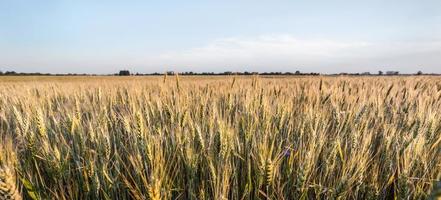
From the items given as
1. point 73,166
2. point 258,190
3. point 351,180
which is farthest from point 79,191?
point 351,180

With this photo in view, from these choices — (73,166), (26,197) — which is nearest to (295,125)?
(73,166)

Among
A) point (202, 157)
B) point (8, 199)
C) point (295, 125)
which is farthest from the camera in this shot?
point (295, 125)

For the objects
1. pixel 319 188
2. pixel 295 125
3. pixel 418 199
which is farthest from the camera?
pixel 295 125

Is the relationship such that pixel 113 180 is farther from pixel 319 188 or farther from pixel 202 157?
pixel 319 188

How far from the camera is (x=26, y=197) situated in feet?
4.38

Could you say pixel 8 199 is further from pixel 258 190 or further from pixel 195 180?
pixel 258 190

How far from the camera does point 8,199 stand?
2.94 ft

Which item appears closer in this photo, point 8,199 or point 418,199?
point 8,199

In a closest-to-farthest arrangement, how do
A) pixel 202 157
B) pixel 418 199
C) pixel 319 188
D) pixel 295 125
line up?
pixel 418 199
pixel 319 188
pixel 202 157
pixel 295 125

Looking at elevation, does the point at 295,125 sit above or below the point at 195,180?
above

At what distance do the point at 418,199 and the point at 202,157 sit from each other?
0.74 meters

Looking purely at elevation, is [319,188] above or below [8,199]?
below

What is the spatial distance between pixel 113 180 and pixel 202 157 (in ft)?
1.09

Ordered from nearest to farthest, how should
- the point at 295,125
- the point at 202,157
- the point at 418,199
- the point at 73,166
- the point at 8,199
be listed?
the point at 8,199 → the point at 418,199 → the point at 202,157 → the point at 73,166 → the point at 295,125
